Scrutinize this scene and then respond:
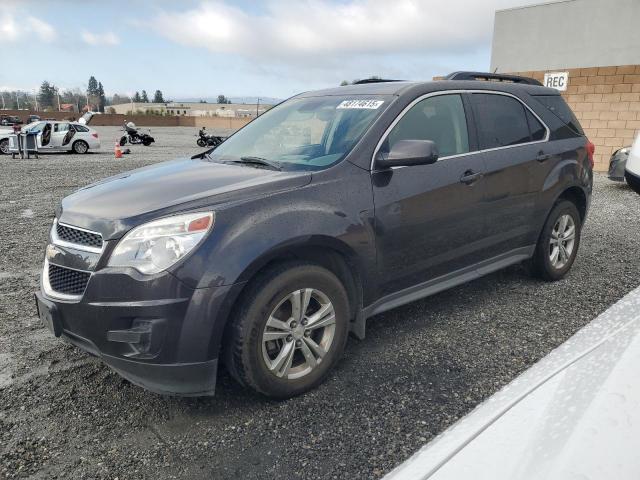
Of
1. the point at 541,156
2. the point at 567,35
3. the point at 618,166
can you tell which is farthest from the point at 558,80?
the point at 541,156

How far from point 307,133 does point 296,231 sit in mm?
1115

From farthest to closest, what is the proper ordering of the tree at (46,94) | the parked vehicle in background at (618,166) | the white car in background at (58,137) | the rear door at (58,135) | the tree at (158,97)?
1. the tree at (158,97)
2. the tree at (46,94)
3. the rear door at (58,135)
4. the white car in background at (58,137)
5. the parked vehicle in background at (618,166)

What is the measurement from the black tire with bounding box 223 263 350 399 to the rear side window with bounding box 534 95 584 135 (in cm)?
290

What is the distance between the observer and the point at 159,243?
2453 millimetres

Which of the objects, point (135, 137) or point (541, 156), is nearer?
point (541, 156)

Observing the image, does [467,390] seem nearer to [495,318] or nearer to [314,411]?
[314,411]

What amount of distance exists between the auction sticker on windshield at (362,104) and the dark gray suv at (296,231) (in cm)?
1

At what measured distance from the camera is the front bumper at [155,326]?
2398mm

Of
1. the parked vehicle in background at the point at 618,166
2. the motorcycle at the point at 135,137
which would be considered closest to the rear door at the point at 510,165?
the parked vehicle in background at the point at 618,166

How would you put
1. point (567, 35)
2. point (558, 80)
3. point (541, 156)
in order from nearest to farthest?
point (541, 156) → point (558, 80) → point (567, 35)

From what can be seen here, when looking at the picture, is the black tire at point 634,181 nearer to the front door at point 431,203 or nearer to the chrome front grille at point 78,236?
the front door at point 431,203

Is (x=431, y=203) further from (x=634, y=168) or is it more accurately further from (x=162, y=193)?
(x=634, y=168)

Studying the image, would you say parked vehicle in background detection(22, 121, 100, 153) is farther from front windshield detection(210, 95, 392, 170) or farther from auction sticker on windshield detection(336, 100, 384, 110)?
auction sticker on windshield detection(336, 100, 384, 110)

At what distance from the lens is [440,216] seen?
11.3ft
